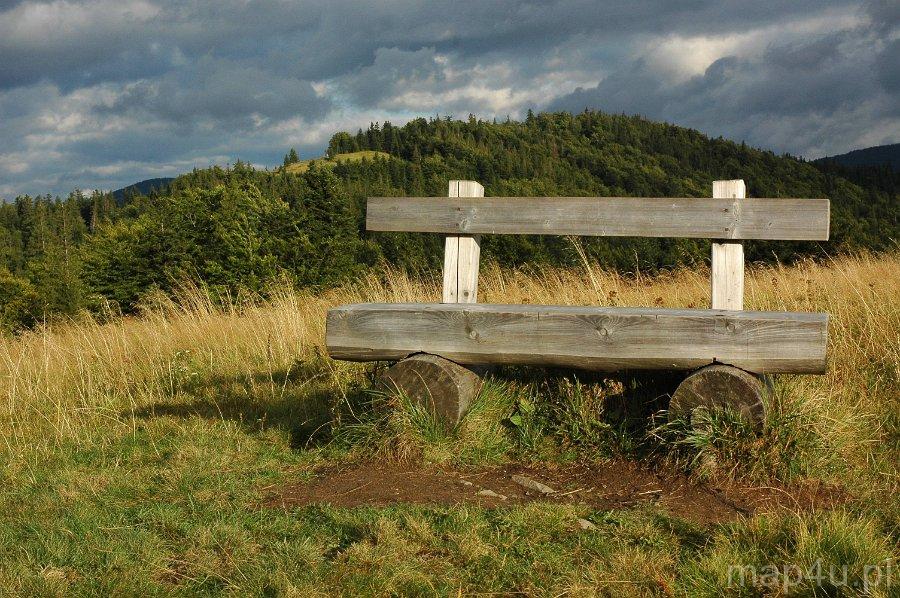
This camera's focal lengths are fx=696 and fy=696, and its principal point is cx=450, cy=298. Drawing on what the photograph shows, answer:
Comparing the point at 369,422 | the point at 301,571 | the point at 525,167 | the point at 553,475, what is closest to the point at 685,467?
the point at 553,475

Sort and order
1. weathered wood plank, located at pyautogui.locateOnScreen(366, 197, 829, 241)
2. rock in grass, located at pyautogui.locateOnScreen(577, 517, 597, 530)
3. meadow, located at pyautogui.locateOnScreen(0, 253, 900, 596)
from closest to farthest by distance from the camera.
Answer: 1. meadow, located at pyautogui.locateOnScreen(0, 253, 900, 596)
2. rock in grass, located at pyautogui.locateOnScreen(577, 517, 597, 530)
3. weathered wood plank, located at pyautogui.locateOnScreen(366, 197, 829, 241)

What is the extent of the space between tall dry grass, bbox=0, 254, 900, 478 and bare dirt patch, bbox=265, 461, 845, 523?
2.11 feet

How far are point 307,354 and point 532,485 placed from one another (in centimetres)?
335

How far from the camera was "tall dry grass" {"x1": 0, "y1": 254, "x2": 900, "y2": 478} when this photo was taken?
4.76 meters

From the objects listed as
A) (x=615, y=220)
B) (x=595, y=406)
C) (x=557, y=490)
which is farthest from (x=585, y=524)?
(x=615, y=220)

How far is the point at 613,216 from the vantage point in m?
4.03

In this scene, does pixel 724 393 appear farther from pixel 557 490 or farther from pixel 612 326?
pixel 557 490

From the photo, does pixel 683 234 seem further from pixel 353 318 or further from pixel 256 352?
pixel 256 352

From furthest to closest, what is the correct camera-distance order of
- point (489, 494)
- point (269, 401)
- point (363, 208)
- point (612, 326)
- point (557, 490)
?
point (363, 208) < point (269, 401) < point (612, 326) < point (557, 490) < point (489, 494)

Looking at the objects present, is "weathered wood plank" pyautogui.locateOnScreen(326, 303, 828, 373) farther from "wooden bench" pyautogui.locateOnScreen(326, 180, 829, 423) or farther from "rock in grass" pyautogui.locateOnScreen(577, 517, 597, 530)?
"rock in grass" pyautogui.locateOnScreen(577, 517, 597, 530)

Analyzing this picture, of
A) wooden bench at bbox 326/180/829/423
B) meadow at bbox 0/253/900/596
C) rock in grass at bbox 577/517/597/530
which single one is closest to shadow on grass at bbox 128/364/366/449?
meadow at bbox 0/253/900/596

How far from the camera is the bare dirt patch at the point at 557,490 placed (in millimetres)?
3320

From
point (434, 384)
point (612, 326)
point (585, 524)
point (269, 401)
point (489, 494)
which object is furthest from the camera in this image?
point (269, 401)

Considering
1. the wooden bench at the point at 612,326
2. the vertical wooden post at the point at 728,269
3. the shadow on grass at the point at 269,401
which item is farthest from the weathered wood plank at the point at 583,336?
the shadow on grass at the point at 269,401
